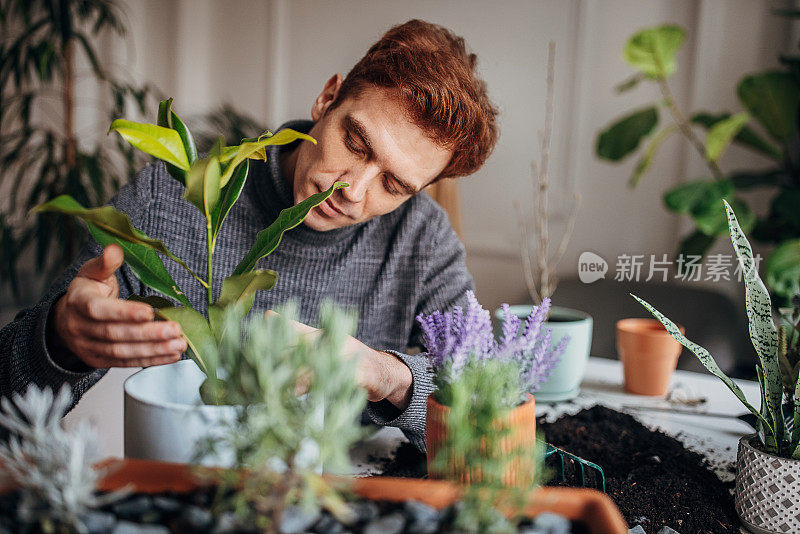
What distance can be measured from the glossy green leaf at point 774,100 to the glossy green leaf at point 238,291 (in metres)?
2.26

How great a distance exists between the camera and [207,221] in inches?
20.5

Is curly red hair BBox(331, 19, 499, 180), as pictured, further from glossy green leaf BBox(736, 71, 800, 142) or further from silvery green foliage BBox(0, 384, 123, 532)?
glossy green leaf BBox(736, 71, 800, 142)

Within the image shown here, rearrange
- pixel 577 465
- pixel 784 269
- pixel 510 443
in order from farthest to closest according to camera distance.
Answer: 1. pixel 784 269
2. pixel 577 465
3. pixel 510 443

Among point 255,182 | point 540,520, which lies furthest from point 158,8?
point 540,520

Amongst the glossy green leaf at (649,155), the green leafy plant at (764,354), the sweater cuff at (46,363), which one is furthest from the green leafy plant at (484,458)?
the glossy green leaf at (649,155)

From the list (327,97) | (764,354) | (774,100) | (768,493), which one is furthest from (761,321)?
(774,100)

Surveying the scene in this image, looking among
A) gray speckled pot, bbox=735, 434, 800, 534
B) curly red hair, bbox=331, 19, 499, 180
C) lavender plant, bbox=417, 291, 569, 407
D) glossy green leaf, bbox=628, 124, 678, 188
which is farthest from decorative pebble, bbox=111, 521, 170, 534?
glossy green leaf, bbox=628, 124, 678, 188

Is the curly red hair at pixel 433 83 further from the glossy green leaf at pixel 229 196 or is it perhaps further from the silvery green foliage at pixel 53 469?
the silvery green foliage at pixel 53 469

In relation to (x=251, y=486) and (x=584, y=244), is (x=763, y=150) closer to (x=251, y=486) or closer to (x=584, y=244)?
(x=584, y=244)

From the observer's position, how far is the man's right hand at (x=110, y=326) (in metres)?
0.47

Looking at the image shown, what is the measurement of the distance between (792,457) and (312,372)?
1.75 feet

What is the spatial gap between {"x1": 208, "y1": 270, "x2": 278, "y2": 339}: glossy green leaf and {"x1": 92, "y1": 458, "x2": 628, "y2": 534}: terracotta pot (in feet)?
0.46

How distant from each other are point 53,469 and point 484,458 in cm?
24

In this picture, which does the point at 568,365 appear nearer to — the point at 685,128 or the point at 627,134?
the point at 627,134
